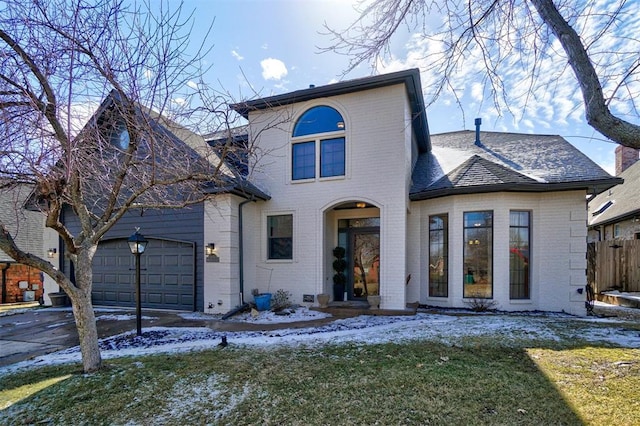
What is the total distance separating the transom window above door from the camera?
10047 mm

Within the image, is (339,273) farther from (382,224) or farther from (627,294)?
(627,294)

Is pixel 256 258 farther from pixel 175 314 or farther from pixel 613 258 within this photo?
pixel 613 258

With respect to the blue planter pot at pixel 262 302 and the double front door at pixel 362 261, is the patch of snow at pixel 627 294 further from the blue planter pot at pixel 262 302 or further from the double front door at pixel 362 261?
the blue planter pot at pixel 262 302

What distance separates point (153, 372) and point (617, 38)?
286 inches

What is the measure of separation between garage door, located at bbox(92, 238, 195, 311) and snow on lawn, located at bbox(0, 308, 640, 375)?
2500mm

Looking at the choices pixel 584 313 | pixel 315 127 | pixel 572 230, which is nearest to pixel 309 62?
pixel 315 127

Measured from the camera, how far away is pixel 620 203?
16250 mm

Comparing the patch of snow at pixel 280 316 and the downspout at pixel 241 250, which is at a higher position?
the downspout at pixel 241 250

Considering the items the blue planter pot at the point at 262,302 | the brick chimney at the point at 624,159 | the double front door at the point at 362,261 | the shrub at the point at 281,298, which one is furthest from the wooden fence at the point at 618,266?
the blue planter pot at the point at 262,302

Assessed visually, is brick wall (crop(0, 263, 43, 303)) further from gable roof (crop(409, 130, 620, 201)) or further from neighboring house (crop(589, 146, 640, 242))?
neighboring house (crop(589, 146, 640, 242))

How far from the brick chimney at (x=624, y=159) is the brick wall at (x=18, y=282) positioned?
103 feet

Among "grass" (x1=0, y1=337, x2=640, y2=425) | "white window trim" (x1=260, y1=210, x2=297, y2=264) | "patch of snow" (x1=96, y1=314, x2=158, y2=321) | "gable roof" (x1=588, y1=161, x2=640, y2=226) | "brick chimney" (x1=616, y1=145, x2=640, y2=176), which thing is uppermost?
"brick chimney" (x1=616, y1=145, x2=640, y2=176)

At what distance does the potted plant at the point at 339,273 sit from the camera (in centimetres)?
1078

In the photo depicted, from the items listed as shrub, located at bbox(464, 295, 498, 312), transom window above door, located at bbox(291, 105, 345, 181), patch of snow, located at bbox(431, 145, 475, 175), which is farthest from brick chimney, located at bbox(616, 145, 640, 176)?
transom window above door, located at bbox(291, 105, 345, 181)
